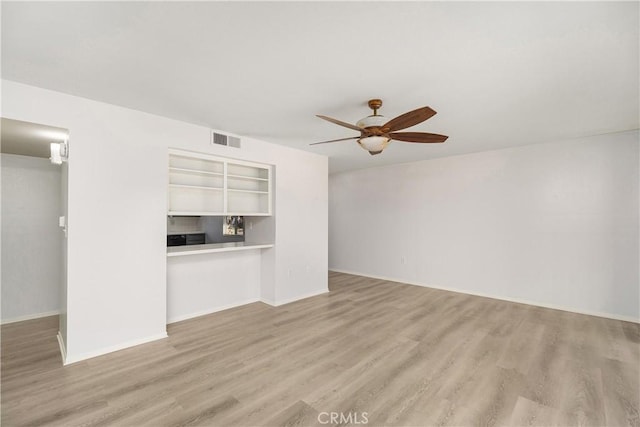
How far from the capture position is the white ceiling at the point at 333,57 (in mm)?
1588

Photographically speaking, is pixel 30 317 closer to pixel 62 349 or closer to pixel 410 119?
pixel 62 349

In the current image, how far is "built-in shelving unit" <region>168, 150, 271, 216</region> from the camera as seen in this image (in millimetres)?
3633

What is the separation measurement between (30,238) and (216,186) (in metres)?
2.64

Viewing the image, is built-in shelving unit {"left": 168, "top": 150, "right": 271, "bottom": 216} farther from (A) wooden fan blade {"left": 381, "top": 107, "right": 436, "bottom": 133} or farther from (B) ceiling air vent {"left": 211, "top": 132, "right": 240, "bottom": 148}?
(A) wooden fan blade {"left": 381, "top": 107, "right": 436, "bottom": 133}

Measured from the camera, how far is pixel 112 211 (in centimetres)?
290

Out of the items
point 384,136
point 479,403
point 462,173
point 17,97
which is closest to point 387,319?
point 479,403

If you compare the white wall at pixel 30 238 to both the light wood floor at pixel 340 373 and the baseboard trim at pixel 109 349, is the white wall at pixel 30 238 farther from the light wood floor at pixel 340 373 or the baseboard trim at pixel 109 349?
the baseboard trim at pixel 109 349

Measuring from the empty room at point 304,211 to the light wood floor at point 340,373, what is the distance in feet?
0.09

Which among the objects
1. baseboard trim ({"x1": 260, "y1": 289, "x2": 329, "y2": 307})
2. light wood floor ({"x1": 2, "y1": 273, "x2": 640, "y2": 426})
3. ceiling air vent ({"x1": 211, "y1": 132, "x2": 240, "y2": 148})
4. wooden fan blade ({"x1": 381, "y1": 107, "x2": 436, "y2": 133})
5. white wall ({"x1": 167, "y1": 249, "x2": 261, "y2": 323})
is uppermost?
ceiling air vent ({"x1": 211, "y1": 132, "x2": 240, "y2": 148})

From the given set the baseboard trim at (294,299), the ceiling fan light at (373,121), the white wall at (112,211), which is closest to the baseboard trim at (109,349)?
the white wall at (112,211)

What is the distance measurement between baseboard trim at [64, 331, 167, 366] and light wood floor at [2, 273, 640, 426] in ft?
0.24

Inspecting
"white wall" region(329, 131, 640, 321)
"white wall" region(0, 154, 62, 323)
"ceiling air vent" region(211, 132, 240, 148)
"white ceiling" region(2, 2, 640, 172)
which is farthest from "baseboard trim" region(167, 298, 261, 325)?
"white wall" region(329, 131, 640, 321)

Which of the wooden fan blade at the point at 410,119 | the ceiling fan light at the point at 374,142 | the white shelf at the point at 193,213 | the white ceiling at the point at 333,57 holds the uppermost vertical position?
the white ceiling at the point at 333,57

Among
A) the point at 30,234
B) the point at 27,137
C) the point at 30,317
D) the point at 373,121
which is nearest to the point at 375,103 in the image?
the point at 373,121
